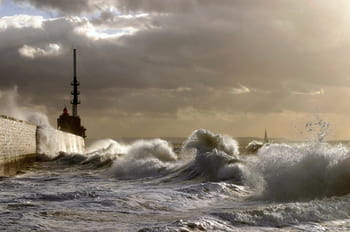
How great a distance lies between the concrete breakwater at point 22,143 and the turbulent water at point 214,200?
3757 mm

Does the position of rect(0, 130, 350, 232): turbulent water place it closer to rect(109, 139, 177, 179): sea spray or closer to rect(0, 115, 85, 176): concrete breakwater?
rect(109, 139, 177, 179): sea spray

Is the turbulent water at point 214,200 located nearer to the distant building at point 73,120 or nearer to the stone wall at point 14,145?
the stone wall at point 14,145

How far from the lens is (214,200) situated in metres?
10.1

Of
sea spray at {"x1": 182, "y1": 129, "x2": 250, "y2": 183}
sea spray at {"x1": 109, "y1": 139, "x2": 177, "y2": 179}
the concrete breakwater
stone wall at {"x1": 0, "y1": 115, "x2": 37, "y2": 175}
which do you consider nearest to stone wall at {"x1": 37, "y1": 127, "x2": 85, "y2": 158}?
the concrete breakwater

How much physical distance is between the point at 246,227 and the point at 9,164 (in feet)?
39.3

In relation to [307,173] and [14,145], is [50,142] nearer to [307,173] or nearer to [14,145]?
[14,145]

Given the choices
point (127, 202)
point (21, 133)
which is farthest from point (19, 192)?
point (21, 133)

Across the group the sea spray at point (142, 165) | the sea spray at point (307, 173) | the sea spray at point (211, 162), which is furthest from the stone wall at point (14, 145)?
the sea spray at point (307, 173)

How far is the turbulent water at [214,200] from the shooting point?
698 centimetres

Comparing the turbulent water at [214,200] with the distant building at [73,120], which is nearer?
the turbulent water at [214,200]

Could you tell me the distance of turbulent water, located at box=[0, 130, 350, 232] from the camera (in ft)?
22.9

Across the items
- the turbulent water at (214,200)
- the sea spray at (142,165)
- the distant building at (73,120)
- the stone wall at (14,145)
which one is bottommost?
the turbulent water at (214,200)

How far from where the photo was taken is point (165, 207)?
29.1ft

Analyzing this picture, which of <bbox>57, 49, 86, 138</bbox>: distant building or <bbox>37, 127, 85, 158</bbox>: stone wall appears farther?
<bbox>57, 49, 86, 138</bbox>: distant building
